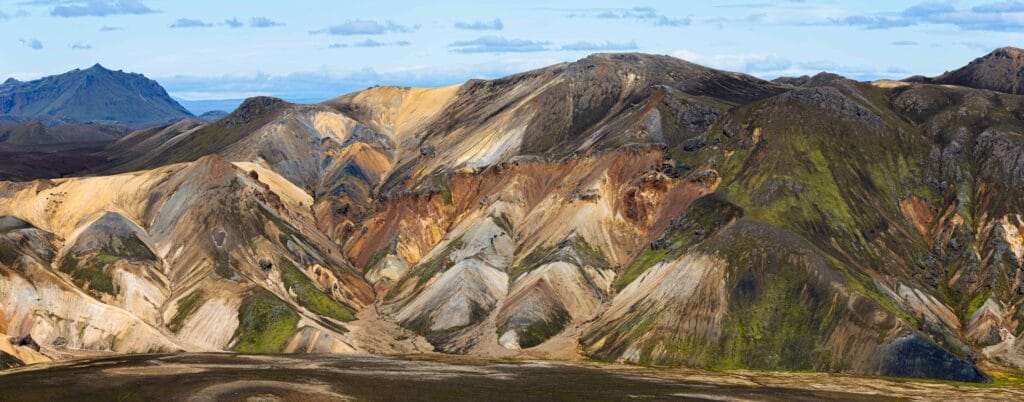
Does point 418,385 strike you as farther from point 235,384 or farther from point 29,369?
point 29,369

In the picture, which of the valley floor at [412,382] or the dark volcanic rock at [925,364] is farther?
the dark volcanic rock at [925,364]

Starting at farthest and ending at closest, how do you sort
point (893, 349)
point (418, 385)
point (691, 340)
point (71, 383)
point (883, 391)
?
point (691, 340) < point (893, 349) < point (883, 391) < point (418, 385) < point (71, 383)

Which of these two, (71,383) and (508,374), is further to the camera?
(508,374)

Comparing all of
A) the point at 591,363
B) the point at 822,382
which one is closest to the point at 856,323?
the point at 822,382

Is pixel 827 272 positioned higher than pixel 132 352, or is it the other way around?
pixel 827 272

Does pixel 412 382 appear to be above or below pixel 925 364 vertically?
above

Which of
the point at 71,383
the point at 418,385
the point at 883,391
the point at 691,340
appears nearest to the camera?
the point at 71,383

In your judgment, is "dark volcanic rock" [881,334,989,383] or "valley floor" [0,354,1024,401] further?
"dark volcanic rock" [881,334,989,383]

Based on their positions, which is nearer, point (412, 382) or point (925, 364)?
point (412, 382)
